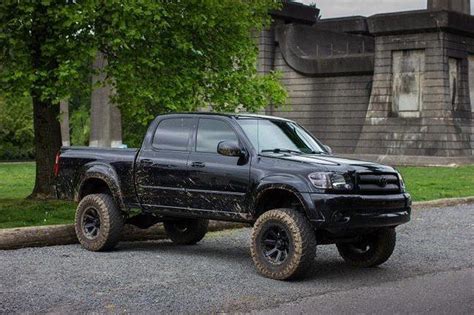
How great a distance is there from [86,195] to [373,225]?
443 cm

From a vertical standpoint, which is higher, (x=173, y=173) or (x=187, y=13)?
(x=187, y=13)

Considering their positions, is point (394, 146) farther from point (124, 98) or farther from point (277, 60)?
point (124, 98)

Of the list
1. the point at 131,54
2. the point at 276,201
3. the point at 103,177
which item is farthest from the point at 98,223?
the point at 131,54

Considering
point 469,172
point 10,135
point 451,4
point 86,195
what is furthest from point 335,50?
point 86,195

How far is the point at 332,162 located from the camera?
9289 millimetres

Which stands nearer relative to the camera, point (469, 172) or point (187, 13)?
point (187, 13)

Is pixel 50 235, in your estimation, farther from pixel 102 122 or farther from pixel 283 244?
pixel 102 122

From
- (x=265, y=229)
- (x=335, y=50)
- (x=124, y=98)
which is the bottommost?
(x=265, y=229)

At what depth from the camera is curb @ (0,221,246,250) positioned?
11.0 meters

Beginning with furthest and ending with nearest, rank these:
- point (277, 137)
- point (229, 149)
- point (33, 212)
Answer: point (33, 212) → point (277, 137) → point (229, 149)

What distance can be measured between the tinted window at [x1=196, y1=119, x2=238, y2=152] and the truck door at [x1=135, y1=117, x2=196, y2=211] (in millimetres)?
173

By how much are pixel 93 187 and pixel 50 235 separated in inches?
35.7

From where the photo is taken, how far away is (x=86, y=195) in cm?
1154

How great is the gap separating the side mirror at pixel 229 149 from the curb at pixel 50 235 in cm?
288
